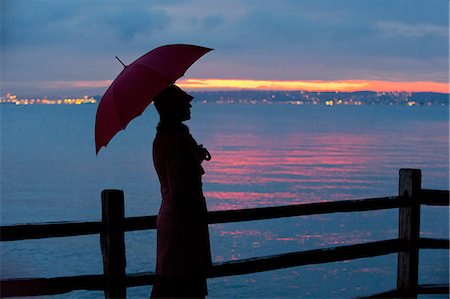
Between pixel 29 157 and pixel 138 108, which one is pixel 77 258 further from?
pixel 29 157

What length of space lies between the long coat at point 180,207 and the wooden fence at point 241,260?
951mm

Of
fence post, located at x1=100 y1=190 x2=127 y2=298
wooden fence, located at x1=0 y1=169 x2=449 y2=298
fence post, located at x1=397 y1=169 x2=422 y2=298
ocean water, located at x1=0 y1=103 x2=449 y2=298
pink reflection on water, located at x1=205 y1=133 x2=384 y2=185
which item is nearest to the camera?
wooden fence, located at x1=0 y1=169 x2=449 y2=298

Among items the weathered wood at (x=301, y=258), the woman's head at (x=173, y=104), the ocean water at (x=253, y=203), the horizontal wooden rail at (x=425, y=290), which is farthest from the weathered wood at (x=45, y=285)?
the ocean water at (x=253, y=203)

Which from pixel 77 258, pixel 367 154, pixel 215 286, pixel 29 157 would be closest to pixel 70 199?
pixel 77 258

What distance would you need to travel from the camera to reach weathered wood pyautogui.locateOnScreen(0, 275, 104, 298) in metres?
5.00

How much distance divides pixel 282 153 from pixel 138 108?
71.2 meters

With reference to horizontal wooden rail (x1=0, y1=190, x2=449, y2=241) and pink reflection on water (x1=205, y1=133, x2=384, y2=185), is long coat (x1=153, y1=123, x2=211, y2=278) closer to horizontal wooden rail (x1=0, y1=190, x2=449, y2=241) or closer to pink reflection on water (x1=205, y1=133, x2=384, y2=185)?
horizontal wooden rail (x1=0, y1=190, x2=449, y2=241)

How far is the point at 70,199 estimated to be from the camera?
44406 millimetres

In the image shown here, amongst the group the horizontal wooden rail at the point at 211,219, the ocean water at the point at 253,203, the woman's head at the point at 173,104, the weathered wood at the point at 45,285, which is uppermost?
the woman's head at the point at 173,104

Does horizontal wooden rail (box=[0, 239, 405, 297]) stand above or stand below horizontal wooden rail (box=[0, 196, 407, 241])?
below

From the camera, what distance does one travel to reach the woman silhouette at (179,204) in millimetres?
A: 4324

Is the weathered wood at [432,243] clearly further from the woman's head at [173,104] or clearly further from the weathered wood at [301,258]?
the woman's head at [173,104]

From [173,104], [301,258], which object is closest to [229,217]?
[301,258]

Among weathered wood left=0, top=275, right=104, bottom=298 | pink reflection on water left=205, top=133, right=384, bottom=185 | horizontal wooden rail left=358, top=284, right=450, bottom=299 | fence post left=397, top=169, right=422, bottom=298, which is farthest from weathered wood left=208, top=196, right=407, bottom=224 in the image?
pink reflection on water left=205, top=133, right=384, bottom=185
